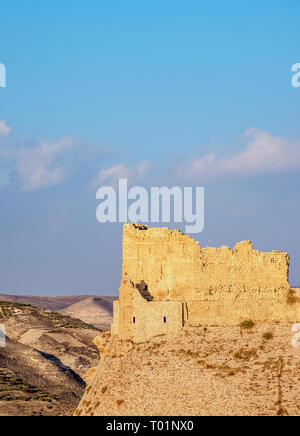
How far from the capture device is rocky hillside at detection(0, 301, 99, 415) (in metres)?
75.8

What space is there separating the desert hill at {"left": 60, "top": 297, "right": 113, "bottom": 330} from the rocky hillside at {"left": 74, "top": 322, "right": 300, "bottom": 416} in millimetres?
107692

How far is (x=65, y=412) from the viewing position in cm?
7325

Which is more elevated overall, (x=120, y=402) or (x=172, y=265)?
(x=172, y=265)

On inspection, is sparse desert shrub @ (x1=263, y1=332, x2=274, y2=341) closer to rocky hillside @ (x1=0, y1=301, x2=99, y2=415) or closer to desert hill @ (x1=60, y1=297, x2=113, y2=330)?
rocky hillside @ (x1=0, y1=301, x2=99, y2=415)

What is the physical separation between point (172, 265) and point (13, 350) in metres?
43.1

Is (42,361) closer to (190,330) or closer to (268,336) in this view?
(190,330)

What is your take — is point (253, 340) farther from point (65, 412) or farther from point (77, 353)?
point (77, 353)

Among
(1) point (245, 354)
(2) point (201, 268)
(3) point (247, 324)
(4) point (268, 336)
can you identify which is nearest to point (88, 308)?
(2) point (201, 268)

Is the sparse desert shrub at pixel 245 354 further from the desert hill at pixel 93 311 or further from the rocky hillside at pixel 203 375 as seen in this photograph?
the desert hill at pixel 93 311

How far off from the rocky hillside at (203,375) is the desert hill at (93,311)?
108 meters

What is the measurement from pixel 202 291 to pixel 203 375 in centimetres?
505

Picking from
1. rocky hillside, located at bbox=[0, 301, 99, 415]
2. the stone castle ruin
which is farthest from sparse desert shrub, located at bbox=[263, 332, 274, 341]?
rocky hillside, located at bbox=[0, 301, 99, 415]
